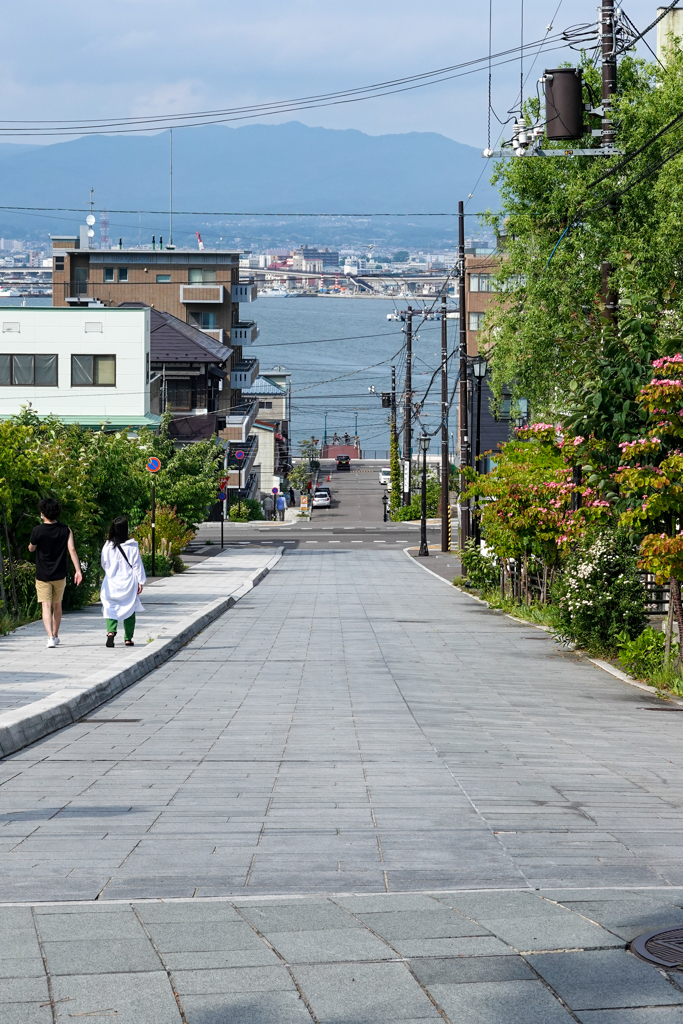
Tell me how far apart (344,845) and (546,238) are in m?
31.0

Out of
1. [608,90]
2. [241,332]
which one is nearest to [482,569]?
[608,90]

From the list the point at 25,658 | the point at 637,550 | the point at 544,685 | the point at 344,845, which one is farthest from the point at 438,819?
the point at 637,550

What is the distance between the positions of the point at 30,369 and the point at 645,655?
41441 millimetres

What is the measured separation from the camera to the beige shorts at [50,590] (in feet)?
44.8

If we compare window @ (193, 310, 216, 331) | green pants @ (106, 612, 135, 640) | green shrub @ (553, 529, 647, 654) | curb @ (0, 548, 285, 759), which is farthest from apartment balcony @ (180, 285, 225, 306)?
green pants @ (106, 612, 135, 640)

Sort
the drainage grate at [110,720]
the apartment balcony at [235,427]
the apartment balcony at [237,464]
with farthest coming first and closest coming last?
the apartment balcony at [235,427] → the apartment balcony at [237,464] → the drainage grate at [110,720]

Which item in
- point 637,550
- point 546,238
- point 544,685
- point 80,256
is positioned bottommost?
point 544,685

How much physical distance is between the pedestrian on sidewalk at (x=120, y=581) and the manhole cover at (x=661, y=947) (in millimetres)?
10261

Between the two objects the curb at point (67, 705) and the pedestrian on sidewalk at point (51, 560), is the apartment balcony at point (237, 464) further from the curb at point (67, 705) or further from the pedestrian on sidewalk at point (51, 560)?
the curb at point (67, 705)

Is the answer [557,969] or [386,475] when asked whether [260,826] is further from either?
[386,475]

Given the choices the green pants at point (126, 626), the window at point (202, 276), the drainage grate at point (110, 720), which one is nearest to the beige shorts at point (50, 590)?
the green pants at point (126, 626)

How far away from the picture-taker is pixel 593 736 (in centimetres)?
972

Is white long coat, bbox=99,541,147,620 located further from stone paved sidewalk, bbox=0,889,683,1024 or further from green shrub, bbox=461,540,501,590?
green shrub, bbox=461,540,501,590

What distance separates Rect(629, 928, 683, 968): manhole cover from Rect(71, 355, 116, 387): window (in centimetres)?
4787
